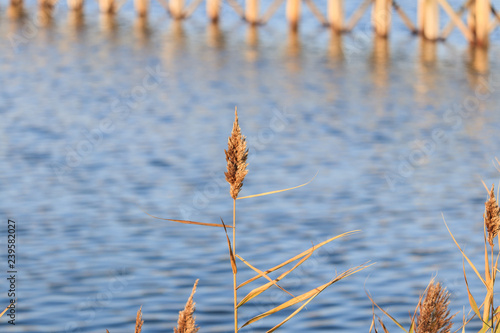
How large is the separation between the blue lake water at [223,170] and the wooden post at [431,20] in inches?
48.0

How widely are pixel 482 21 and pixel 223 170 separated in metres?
15.9

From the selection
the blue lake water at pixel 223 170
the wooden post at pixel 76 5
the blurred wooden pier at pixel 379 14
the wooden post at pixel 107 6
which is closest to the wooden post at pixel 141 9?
the blurred wooden pier at pixel 379 14

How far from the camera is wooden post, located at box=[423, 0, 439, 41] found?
2961cm

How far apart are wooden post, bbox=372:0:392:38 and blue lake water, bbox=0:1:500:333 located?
1.83 metres

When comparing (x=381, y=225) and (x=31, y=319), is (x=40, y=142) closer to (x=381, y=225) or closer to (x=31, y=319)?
(x=381, y=225)

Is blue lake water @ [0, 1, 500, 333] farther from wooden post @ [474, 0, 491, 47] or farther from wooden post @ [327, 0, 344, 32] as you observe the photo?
wooden post @ [327, 0, 344, 32]

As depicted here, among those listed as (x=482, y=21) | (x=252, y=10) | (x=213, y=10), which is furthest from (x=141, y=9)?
(x=482, y=21)

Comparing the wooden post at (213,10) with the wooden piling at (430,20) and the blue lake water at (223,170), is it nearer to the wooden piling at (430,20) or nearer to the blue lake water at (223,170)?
the blue lake water at (223,170)

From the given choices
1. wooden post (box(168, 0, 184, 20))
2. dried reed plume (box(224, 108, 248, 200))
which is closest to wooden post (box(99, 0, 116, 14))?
wooden post (box(168, 0, 184, 20))

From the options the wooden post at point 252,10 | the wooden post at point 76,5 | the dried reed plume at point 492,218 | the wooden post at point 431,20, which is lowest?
the dried reed plume at point 492,218

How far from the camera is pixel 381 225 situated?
38.7 ft

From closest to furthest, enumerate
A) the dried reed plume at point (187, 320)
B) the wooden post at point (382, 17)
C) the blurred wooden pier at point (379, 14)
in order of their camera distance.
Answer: the dried reed plume at point (187, 320) < the blurred wooden pier at point (379, 14) < the wooden post at point (382, 17)

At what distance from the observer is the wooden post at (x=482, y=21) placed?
88.7 ft

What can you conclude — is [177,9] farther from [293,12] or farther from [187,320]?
[187,320]
